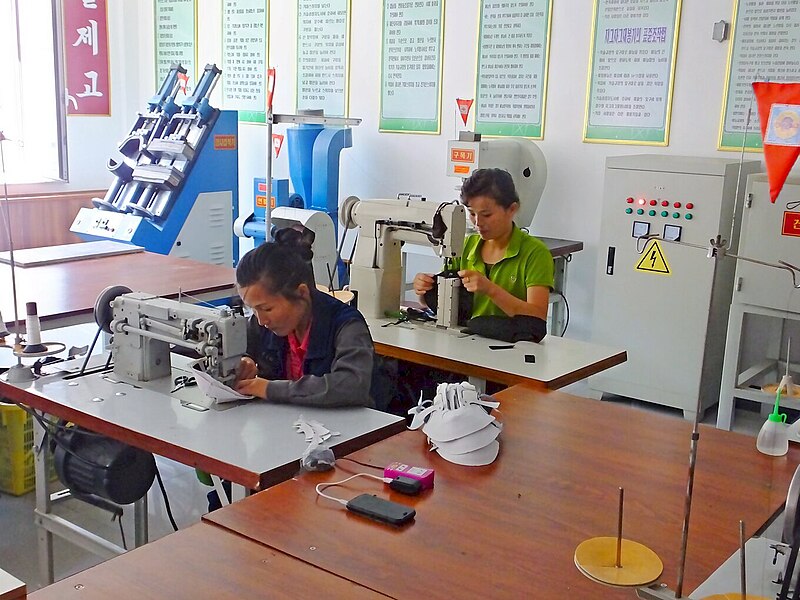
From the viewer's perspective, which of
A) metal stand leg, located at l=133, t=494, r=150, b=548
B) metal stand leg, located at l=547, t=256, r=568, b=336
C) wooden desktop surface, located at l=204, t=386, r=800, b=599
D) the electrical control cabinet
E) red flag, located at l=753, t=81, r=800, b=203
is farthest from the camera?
metal stand leg, located at l=547, t=256, r=568, b=336

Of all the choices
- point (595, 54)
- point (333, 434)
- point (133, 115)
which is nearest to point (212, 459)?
point (333, 434)

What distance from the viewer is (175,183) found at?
457 cm

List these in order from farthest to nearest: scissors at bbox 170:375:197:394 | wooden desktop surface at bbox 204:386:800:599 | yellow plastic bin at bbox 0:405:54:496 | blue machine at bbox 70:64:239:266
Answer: blue machine at bbox 70:64:239:266 < yellow plastic bin at bbox 0:405:54:496 < scissors at bbox 170:375:197:394 < wooden desktop surface at bbox 204:386:800:599

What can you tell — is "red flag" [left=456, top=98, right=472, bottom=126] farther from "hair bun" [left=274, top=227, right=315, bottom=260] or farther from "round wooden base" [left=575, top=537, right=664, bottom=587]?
"round wooden base" [left=575, top=537, right=664, bottom=587]

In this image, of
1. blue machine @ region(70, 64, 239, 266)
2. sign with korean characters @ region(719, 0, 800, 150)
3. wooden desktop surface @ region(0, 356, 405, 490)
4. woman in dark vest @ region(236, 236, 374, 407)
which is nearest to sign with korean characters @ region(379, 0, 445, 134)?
blue machine @ region(70, 64, 239, 266)

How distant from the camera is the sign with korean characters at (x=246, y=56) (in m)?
5.59

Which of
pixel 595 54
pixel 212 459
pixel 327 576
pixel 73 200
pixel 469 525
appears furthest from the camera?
pixel 73 200

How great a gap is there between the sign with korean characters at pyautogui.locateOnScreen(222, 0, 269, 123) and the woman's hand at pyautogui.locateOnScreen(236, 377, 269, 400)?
397cm

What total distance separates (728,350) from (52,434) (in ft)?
9.07

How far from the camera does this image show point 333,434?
69.3 inches

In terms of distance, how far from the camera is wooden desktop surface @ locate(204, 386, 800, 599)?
1228 millimetres

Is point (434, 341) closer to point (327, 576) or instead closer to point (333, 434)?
point (333, 434)

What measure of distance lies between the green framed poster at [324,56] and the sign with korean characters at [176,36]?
39.3 inches

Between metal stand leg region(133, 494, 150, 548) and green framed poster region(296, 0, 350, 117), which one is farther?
green framed poster region(296, 0, 350, 117)
